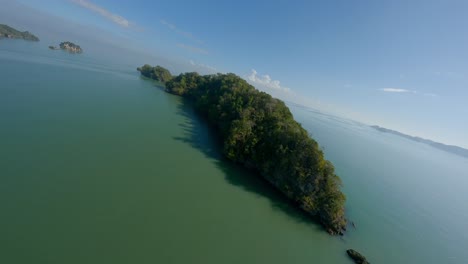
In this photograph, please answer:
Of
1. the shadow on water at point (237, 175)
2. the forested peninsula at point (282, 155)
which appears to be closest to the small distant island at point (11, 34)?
the shadow on water at point (237, 175)

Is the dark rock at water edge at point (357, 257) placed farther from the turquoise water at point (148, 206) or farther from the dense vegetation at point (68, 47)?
the dense vegetation at point (68, 47)

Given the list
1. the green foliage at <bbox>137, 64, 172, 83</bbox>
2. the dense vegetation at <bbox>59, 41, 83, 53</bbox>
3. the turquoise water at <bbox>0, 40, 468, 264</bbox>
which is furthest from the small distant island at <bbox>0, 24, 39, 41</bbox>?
the turquoise water at <bbox>0, 40, 468, 264</bbox>

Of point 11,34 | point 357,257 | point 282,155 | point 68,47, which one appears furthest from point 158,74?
point 357,257

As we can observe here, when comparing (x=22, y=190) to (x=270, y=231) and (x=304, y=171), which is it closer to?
(x=270, y=231)

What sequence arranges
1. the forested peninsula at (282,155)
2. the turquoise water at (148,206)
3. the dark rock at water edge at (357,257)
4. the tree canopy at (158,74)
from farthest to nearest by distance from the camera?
the tree canopy at (158,74), the forested peninsula at (282,155), the dark rock at water edge at (357,257), the turquoise water at (148,206)

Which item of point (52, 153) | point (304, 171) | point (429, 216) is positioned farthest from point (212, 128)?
point (429, 216)

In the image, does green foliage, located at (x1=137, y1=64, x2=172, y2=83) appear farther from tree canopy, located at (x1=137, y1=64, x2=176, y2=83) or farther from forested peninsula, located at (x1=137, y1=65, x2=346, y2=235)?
forested peninsula, located at (x1=137, y1=65, x2=346, y2=235)

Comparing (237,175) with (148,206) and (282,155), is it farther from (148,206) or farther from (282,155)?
(148,206)
